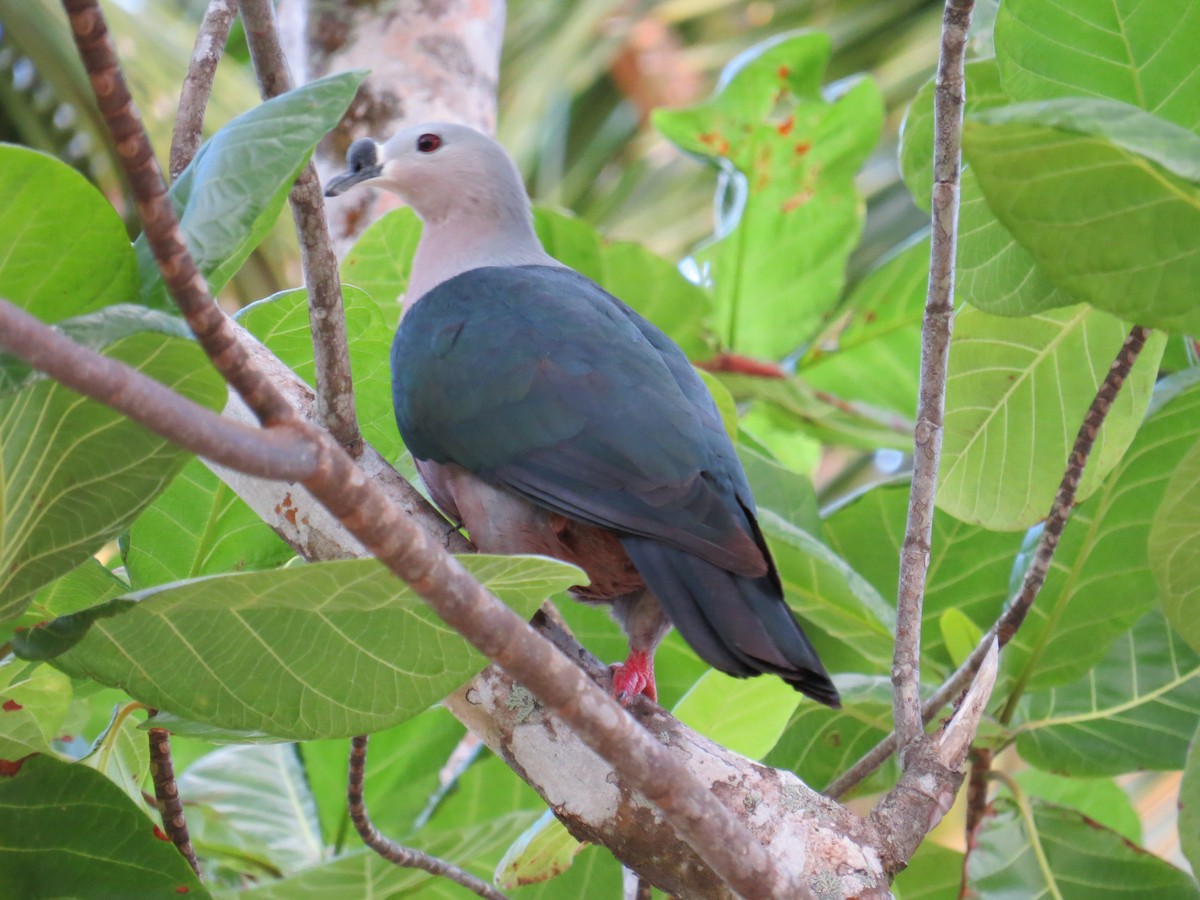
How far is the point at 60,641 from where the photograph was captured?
43.4 inches

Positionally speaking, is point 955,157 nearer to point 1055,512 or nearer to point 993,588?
point 1055,512

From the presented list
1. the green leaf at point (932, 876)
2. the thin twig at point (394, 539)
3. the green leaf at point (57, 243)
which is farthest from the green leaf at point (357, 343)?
the green leaf at point (932, 876)

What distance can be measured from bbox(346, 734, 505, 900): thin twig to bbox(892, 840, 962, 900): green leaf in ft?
2.03

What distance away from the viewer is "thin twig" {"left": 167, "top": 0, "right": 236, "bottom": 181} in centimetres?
150

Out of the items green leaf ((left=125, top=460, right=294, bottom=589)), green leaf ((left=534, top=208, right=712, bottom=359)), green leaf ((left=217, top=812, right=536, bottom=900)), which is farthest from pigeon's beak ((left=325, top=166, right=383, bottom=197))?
green leaf ((left=217, top=812, right=536, bottom=900))

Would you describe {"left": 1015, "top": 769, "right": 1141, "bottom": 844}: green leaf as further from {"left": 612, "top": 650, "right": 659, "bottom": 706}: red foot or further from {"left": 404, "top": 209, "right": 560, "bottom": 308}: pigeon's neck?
{"left": 404, "top": 209, "right": 560, "bottom": 308}: pigeon's neck

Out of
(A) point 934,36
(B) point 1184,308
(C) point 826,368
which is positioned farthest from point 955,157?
(A) point 934,36

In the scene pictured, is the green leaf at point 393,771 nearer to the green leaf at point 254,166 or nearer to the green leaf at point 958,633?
the green leaf at point 958,633

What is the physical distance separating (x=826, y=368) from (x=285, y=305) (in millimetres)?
1582

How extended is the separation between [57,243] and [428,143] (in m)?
1.31

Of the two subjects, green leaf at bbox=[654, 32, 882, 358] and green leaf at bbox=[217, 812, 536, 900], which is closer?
green leaf at bbox=[217, 812, 536, 900]

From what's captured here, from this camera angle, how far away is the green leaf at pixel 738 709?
1633 millimetres

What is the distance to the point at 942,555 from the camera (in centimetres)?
204

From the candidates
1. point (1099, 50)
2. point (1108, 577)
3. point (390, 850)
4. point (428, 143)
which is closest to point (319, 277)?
point (390, 850)
